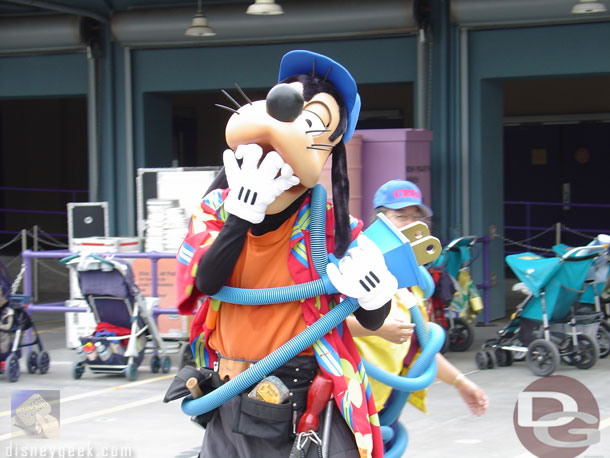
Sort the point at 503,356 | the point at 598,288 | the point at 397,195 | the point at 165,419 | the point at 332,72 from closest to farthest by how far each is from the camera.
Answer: the point at 332,72 → the point at 397,195 → the point at 165,419 → the point at 503,356 → the point at 598,288

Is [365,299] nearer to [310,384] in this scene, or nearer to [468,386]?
[310,384]

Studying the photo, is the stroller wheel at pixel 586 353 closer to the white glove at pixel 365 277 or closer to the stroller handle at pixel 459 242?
the stroller handle at pixel 459 242

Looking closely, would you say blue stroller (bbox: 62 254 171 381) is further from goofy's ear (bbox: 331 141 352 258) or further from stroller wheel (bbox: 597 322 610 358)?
goofy's ear (bbox: 331 141 352 258)

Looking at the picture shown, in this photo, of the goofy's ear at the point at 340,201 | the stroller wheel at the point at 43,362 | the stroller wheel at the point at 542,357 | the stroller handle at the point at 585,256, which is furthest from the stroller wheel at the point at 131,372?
the goofy's ear at the point at 340,201

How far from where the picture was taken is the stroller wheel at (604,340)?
371 inches

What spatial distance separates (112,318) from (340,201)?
5733mm

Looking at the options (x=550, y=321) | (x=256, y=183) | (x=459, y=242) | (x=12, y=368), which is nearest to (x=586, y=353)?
(x=550, y=321)

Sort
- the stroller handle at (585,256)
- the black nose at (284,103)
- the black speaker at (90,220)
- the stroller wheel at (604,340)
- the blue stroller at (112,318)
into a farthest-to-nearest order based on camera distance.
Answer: the black speaker at (90,220)
the stroller wheel at (604,340)
the blue stroller at (112,318)
the stroller handle at (585,256)
the black nose at (284,103)

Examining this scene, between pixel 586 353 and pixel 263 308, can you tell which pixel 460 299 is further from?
pixel 263 308

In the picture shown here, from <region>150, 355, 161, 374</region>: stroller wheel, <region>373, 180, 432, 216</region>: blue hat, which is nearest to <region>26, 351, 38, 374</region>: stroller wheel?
<region>150, 355, 161, 374</region>: stroller wheel

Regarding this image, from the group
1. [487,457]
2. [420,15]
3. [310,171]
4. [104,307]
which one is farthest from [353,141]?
[310,171]

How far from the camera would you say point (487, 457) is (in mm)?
6055

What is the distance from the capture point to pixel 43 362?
9.04 meters

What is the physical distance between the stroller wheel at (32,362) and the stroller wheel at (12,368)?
0.35 meters
